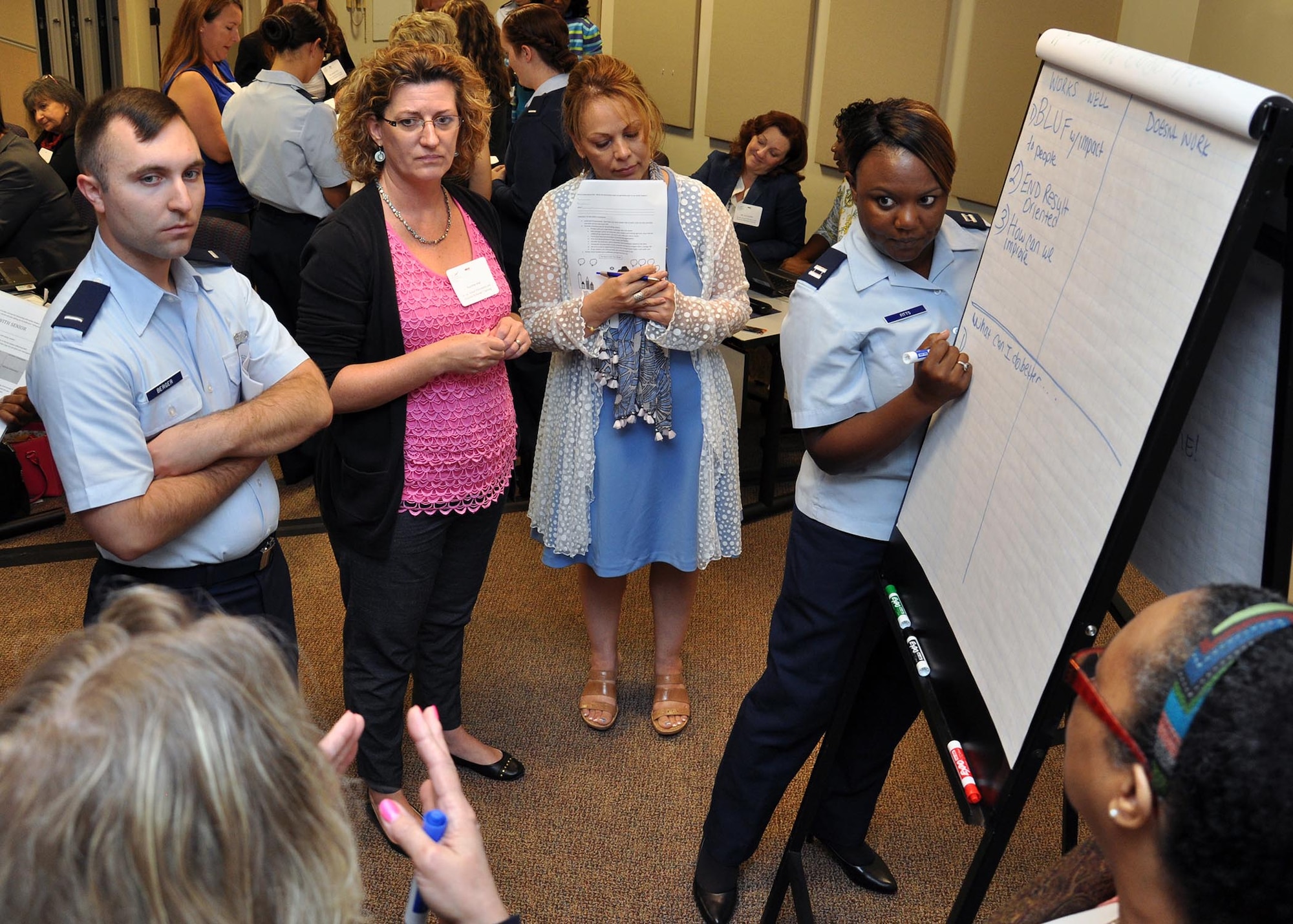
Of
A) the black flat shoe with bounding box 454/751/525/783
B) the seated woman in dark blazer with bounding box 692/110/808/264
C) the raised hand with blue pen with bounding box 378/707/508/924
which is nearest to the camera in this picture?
the raised hand with blue pen with bounding box 378/707/508/924

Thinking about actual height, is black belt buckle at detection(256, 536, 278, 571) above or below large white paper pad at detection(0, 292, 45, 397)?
below

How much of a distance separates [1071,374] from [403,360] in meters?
1.26

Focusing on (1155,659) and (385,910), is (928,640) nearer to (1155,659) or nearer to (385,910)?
(1155,659)

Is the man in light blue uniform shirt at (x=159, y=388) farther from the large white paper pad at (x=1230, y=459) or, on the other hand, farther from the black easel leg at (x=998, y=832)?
the large white paper pad at (x=1230, y=459)

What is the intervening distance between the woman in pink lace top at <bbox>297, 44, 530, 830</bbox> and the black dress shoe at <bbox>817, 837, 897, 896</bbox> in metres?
1.00

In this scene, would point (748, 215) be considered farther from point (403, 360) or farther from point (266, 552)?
point (266, 552)

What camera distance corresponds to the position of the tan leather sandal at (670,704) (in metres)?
2.78

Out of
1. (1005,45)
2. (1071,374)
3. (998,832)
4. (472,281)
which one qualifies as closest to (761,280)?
(1005,45)

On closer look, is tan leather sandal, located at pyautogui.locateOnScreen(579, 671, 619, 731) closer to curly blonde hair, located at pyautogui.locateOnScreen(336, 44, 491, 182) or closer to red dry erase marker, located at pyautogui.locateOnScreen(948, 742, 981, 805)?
curly blonde hair, located at pyautogui.locateOnScreen(336, 44, 491, 182)

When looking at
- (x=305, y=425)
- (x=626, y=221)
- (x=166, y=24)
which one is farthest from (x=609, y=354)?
(x=166, y=24)

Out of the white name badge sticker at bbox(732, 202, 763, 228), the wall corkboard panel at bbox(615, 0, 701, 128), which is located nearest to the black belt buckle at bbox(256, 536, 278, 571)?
the white name badge sticker at bbox(732, 202, 763, 228)

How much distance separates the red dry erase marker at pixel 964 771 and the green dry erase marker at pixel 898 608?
0.26 m

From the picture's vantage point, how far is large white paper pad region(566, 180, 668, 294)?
2.37 meters

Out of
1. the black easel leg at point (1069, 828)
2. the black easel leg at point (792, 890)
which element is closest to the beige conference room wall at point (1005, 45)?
the black easel leg at point (1069, 828)
